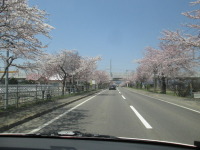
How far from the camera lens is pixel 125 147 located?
3305mm

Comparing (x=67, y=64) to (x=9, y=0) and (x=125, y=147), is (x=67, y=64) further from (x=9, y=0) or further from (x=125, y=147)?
(x=125, y=147)

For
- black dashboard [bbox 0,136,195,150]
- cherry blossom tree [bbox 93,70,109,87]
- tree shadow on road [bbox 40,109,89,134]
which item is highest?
cherry blossom tree [bbox 93,70,109,87]

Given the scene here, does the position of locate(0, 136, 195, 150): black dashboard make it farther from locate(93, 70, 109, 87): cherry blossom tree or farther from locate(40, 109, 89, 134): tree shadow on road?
locate(93, 70, 109, 87): cherry blossom tree

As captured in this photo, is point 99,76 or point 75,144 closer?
point 75,144

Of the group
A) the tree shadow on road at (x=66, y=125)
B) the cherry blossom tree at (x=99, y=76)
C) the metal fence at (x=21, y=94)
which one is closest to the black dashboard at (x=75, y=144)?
the tree shadow on road at (x=66, y=125)

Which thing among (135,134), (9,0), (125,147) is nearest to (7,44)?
(9,0)

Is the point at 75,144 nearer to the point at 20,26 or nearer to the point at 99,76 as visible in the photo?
the point at 20,26

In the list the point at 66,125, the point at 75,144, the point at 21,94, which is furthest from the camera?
the point at 21,94

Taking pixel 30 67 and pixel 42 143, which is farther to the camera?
pixel 30 67

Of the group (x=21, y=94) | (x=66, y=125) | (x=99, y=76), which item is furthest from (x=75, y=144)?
(x=99, y=76)

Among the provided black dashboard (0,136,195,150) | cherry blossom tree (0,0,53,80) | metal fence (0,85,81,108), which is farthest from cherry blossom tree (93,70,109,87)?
black dashboard (0,136,195,150)

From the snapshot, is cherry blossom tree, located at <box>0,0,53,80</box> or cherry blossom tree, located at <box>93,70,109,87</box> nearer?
cherry blossom tree, located at <box>0,0,53,80</box>

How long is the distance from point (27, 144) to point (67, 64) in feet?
101

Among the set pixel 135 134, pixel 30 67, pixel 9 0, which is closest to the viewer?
pixel 135 134
